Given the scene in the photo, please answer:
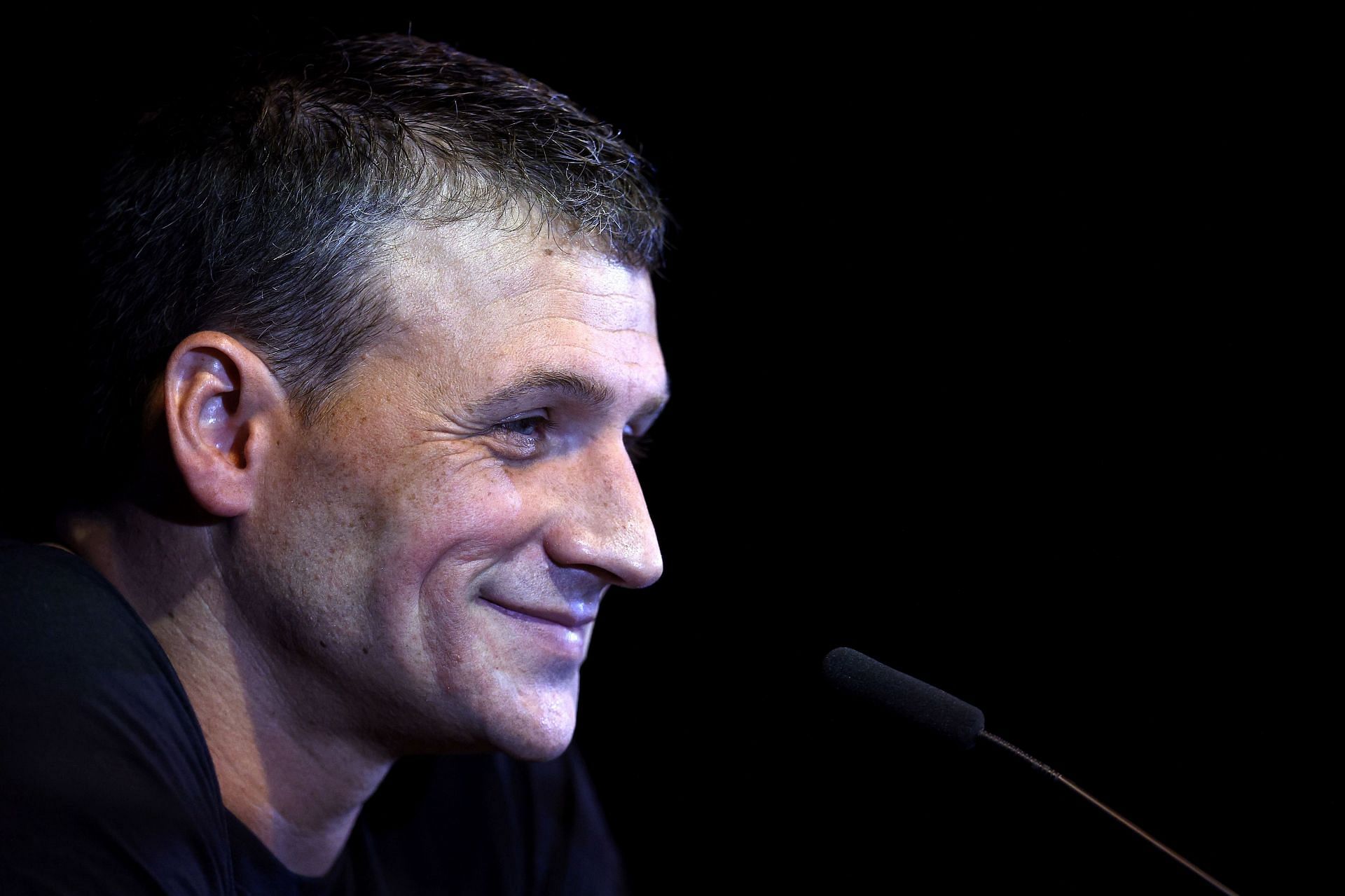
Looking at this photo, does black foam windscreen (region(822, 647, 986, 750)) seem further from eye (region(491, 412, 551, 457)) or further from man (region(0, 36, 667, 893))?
eye (region(491, 412, 551, 457))

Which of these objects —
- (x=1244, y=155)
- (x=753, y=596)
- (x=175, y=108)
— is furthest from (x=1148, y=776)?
(x=175, y=108)

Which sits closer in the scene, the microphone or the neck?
the microphone

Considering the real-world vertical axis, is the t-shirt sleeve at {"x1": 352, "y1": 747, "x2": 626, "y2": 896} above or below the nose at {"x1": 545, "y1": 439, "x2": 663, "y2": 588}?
below

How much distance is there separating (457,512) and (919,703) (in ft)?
1.91

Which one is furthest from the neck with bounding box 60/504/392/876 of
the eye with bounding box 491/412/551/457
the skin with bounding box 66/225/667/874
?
the eye with bounding box 491/412/551/457

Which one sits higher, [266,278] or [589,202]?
[589,202]

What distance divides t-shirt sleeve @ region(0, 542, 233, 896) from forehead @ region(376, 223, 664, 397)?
462 mm

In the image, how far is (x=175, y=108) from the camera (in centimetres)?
147

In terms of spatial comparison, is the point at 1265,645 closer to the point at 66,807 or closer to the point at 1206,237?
the point at 1206,237

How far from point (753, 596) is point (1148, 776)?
2.50 ft

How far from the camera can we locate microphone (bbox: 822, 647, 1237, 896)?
1.13 metres

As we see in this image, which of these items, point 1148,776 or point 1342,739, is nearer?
point 1342,739

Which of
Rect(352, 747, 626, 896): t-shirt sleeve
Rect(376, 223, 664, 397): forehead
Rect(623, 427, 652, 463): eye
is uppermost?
Rect(376, 223, 664, 397): forehead

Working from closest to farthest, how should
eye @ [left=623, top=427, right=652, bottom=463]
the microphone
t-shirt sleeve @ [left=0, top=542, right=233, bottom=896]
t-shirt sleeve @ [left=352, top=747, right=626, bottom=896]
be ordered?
t-shirt sleeve @ [left=0, top=542, right=233, bottom=896], the microphone, eye @ [left=623, top=427, right=652, bottom=463], t-shirt sleeve @ [left=352, top=747, right=626, bottom=896]
